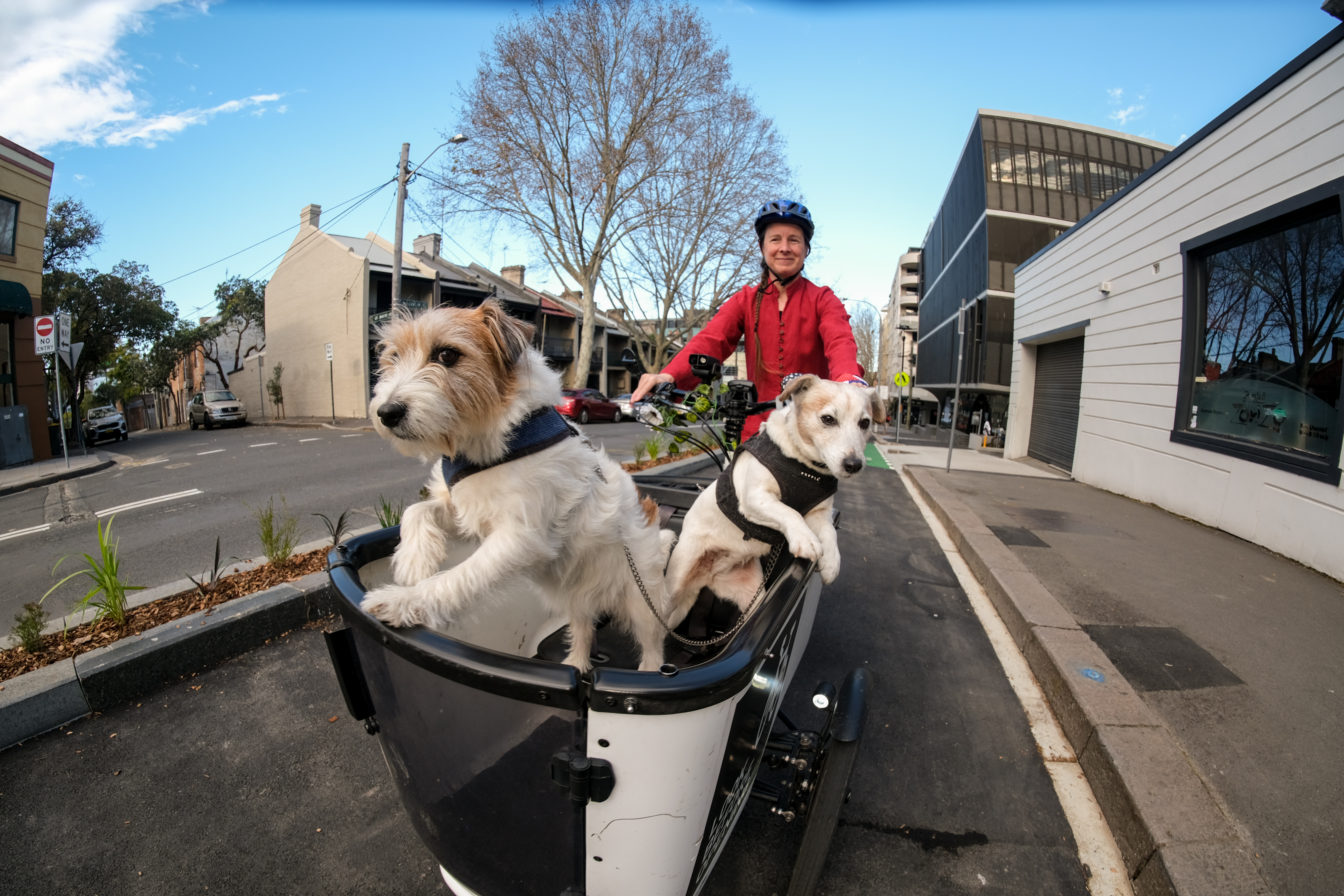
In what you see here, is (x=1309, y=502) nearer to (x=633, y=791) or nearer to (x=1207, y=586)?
(x=1207, y=586)

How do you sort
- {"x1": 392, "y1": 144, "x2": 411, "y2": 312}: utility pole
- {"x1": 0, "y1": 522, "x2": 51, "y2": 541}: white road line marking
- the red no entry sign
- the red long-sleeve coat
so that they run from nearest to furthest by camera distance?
the red long-sleeve coat < {"x1": 0, "y1": 522, "x2": 51, "y2": 541}: white road line marking < the red no entry sign < {"x1": 392, "y1": 144, "x2": 411, "y2": 312}: utility pole

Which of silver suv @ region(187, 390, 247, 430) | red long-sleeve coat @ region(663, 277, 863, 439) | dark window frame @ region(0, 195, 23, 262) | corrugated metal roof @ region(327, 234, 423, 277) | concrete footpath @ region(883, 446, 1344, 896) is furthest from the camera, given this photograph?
corrugated metal roof @ region(327, 234, 423, 277)

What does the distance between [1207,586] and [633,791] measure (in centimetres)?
527

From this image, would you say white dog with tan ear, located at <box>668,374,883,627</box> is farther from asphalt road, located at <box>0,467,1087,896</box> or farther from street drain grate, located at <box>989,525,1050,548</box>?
street drain grate, located at <box>989,525,1050,548</box>

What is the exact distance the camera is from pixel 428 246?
97.4 ft

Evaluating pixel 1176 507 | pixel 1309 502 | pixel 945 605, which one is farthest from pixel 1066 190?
pixel 945 605

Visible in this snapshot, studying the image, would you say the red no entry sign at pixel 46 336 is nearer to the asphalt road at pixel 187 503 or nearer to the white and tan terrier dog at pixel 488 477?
the asphalt road at pixel 187 503

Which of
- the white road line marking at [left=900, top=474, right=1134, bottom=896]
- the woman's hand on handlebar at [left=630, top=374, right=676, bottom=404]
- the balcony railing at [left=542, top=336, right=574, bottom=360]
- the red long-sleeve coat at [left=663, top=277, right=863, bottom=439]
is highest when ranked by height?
the balcony railing at [left=542, top=336, right=574, bottom=360]

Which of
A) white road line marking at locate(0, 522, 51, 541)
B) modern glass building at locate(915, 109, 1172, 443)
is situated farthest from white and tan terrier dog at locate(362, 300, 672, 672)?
modern glass building at locate(915, 109, 1172, 443)

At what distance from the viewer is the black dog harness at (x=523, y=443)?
1.65m

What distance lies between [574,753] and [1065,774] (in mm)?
2387

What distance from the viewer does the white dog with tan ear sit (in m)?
2.19

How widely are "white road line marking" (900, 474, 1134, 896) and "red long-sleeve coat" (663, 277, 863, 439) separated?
6.22ft

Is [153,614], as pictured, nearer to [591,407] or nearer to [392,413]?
[392,413]
